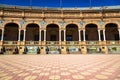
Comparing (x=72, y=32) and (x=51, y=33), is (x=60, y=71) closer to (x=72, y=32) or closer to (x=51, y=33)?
(x=51, y=33)

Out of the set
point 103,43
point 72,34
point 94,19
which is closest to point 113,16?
point 94,19

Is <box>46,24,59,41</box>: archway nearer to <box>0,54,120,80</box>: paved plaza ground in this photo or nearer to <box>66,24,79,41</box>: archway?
<box>66,24,79,41</box>: archway

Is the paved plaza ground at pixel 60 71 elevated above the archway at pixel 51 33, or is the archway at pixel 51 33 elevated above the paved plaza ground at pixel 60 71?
the archway at pixel 51 33

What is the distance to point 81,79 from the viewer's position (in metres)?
4.26

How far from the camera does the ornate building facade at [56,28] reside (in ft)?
81.0

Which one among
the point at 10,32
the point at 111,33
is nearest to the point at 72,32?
the point at 111,33

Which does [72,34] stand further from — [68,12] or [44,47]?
[44,47]

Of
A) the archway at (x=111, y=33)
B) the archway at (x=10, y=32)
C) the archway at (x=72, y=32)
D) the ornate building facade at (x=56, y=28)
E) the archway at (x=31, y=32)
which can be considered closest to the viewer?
the ornate building facade at (x=56, y=28)

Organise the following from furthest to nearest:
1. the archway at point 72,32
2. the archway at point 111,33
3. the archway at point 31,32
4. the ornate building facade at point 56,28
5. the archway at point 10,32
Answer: the archway at point 72,32 < the archway at point 111,33 < the archway at point 31,32 < the archway at point 10,32 < the ornate building facade at point 56,28

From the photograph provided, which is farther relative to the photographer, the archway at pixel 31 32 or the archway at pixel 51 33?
the archway at pixel 51 33

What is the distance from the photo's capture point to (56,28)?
29359 millimetres

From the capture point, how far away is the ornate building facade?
2470cm

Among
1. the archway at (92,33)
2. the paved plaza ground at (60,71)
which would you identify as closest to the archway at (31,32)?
the archway at (92,33)

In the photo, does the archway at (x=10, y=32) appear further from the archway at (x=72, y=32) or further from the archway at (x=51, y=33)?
the archway at (x=72, y=32)
